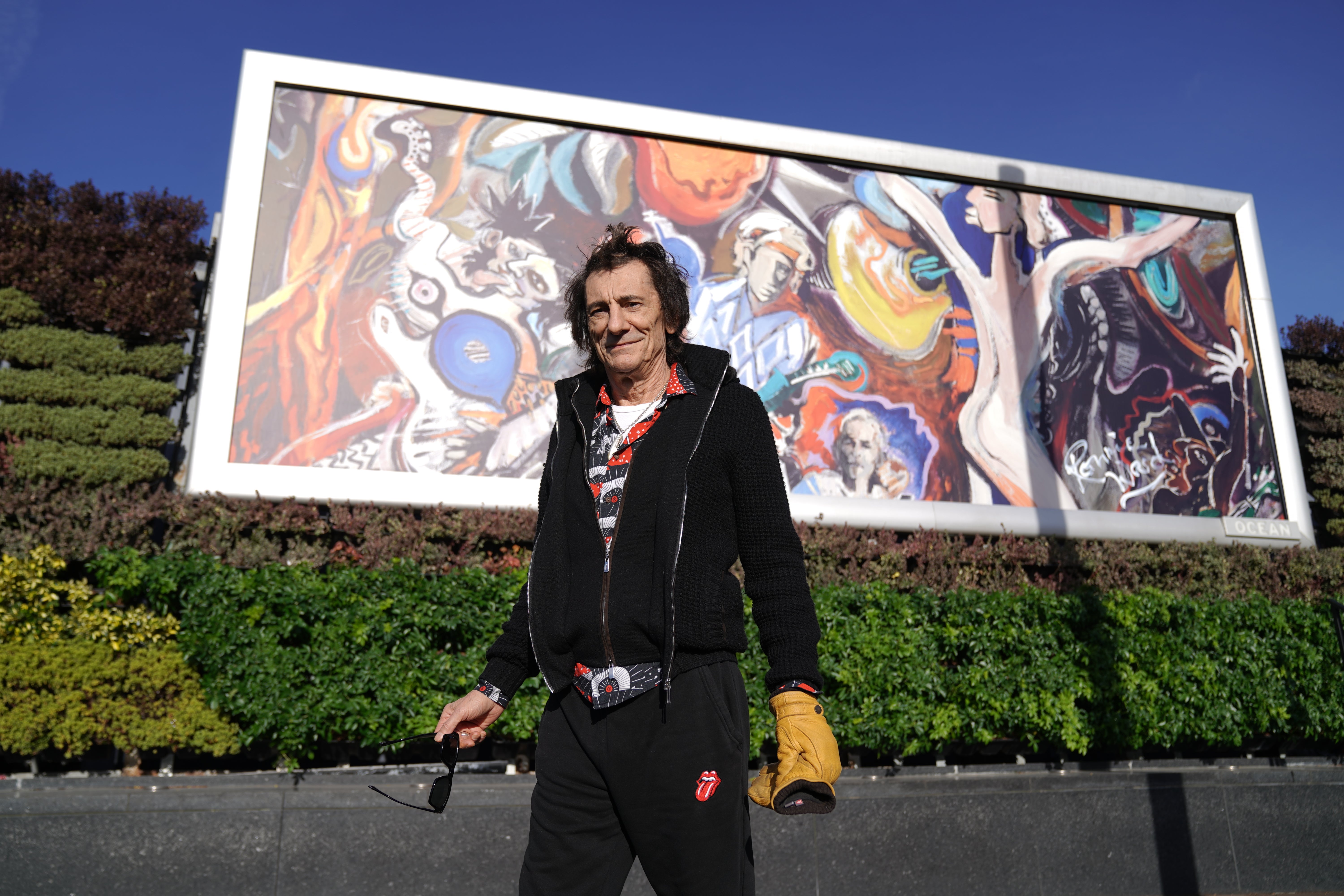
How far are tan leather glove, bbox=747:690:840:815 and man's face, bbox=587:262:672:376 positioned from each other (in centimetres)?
92

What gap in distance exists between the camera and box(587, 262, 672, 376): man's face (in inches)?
88.7

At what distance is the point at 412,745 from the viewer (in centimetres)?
531

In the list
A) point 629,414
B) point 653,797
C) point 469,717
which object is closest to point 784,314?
point 629,414

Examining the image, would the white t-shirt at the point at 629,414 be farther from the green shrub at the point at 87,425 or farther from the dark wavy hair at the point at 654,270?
the green shrub at the point at 87,425

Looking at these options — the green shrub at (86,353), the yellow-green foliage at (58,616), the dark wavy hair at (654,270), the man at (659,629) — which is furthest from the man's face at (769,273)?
the man at (659,629)

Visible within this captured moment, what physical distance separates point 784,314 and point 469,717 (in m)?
6.62

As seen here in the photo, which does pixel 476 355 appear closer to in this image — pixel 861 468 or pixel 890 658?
pixel 861 468

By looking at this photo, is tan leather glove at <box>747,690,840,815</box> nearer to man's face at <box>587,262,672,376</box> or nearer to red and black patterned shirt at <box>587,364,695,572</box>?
red and black patterned shirt at <box>587,364,695,572</box>

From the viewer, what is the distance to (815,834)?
476 cm

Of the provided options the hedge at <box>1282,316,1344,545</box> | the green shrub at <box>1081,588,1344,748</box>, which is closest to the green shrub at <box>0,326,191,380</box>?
the green shrub at <box>1081,588,1344,748</box>

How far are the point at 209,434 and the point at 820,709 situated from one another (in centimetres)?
615

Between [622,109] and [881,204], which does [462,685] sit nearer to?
[622,109]

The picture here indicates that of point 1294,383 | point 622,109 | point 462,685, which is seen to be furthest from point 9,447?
point 1294,383
